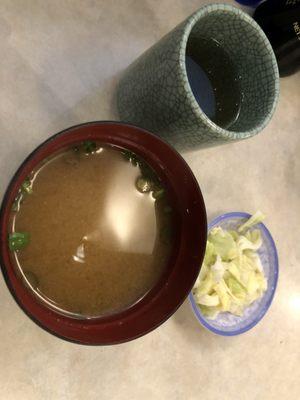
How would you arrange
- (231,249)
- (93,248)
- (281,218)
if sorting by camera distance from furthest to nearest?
(281,218) → (231,249) → (93,248)

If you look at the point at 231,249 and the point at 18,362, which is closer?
the point at 18,362

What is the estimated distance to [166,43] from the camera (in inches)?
26.8

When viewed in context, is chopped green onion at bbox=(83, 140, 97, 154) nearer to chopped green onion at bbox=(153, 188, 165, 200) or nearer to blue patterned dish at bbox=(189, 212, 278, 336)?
chopped green onion at bbox=(153, 188, 165, 200)

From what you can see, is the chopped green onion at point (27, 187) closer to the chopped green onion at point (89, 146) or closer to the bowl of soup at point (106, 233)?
the bowl of soup at point (106, 233)

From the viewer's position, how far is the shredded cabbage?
0.88 meters

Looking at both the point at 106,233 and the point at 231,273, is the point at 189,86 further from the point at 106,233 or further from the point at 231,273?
the point at 231,273

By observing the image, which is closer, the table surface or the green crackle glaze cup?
the green crackle glaze cup

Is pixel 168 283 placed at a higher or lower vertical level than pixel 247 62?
lower

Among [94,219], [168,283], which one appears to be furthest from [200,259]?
[94,219]

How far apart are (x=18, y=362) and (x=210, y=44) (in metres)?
0.62

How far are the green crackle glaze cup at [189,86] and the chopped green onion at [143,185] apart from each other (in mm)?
82

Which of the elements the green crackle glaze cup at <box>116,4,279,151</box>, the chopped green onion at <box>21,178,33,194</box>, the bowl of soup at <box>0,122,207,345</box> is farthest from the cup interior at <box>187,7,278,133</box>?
the chopped green onion at <box>21,178,33,194</box>

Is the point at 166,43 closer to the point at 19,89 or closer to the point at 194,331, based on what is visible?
the point at 19,89

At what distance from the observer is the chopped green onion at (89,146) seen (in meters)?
0.76
